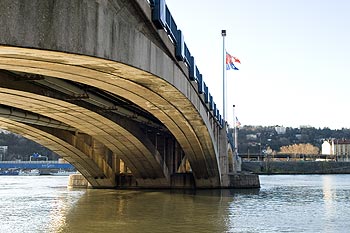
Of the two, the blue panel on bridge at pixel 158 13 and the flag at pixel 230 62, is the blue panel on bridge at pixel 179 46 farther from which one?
the flag at pixel 230 62

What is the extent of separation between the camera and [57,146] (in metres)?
37.2

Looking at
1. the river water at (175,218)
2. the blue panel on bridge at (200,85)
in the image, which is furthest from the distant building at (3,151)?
the blue panel on bridge at (200,85)

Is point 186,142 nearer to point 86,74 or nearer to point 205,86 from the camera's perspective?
point 205,86

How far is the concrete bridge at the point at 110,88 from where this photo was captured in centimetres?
971

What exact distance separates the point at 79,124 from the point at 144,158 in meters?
10.6

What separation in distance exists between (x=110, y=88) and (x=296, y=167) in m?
128

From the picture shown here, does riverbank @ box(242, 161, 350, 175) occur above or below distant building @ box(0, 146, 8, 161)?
below

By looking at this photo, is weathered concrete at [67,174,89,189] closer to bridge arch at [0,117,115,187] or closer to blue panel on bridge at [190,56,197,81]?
bridge arch at [0,117,115,187]

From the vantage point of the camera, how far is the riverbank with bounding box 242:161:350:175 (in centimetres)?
13500

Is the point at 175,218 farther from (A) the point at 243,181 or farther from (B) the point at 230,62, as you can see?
(A) the point at 243,181

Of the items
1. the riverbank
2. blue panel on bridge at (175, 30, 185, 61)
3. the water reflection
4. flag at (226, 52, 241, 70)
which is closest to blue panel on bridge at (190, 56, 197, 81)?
blue panel on bridge at (175, 30, 185, 61)

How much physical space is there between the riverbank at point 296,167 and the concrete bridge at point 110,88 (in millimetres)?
91263

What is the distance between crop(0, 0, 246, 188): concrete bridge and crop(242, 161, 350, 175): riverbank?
91263mm

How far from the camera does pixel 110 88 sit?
17.4m
